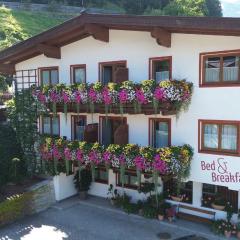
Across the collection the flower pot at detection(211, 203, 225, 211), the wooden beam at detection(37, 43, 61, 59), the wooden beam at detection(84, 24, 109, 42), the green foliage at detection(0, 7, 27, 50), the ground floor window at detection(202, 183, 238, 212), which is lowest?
A: the flower pot at detection(211, 203, 225, 211)

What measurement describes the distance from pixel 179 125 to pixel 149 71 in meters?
2.73

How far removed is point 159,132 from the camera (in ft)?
60.5

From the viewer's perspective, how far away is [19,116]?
22.0 meters

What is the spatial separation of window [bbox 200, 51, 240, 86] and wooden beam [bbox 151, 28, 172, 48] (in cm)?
156

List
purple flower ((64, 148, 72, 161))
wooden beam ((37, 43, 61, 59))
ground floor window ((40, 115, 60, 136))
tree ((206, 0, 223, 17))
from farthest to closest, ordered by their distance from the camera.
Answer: tree ((206, 0, 223, 17)) < ground floor window ((40, 115, 60, 136)) < wooden beam ((37, 43, 61, 59)) < purple flower ((64, 148, 72, 161))

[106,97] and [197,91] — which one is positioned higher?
[197,91]

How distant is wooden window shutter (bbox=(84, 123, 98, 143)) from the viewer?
1977 centimetres

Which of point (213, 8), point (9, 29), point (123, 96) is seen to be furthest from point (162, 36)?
point (213, 8)

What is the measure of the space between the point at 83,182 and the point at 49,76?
5.99m

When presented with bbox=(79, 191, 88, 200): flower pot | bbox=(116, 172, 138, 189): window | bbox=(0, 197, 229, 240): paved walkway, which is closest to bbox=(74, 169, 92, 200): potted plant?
bbox=(79, 191, 88, 200): flower pot

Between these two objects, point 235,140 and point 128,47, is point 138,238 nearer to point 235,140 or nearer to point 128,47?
point 235,140

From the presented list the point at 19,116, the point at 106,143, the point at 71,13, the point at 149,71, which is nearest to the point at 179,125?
the point at 149,71

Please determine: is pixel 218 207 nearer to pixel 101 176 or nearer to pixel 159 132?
pixel 159 132

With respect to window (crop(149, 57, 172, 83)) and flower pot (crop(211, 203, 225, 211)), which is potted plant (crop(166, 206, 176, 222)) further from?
window (crop(149, 57, 172, 83))
